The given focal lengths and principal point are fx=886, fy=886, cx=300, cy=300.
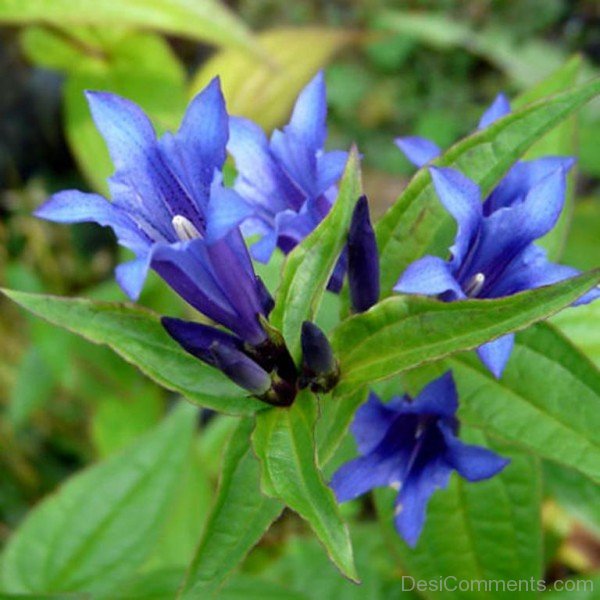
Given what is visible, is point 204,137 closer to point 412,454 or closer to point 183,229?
point 183,229

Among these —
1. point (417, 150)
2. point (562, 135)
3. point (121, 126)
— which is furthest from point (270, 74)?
point (121, 126)

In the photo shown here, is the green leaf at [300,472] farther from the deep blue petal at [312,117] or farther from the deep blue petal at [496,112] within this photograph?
the deep blue petal at [496,112]

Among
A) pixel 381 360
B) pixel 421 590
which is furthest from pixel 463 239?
pixel 421 590

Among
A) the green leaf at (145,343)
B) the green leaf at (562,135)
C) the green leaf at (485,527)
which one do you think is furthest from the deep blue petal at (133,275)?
the green leaf at (562,135)

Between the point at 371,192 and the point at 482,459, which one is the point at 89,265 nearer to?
the point at 371,192

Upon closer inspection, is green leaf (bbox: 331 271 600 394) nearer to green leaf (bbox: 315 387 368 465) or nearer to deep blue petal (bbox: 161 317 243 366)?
green leaf (bbox: 315 387 368 465)
